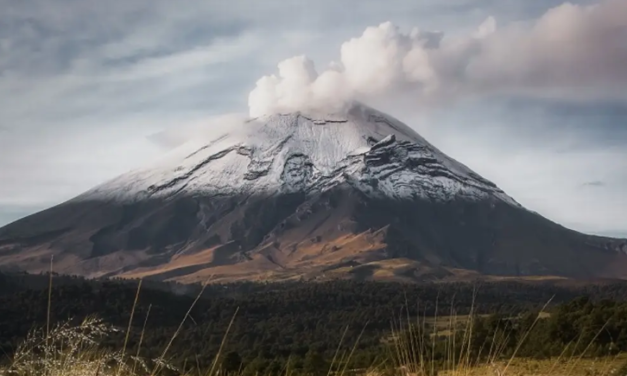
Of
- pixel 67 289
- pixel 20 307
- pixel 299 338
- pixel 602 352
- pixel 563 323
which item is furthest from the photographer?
pixel 67 289

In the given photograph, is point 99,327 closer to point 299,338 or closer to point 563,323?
point 563,323

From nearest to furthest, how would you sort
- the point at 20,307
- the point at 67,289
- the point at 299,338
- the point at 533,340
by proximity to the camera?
the point at 533,340 < the point at 299,338 < the point at 20,307 < the point at 67,289

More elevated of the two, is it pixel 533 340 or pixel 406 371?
pixel 406 371

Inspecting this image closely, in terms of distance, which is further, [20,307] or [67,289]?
[67,289]

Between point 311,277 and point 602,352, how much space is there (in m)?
176

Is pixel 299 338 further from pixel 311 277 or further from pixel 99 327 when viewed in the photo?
pixel 311 277

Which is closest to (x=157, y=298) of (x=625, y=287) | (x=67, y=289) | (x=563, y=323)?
(x=67, y=289)

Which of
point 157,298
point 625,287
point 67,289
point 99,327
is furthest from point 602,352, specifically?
point 625,287

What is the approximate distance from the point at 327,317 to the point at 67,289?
34.3 metres

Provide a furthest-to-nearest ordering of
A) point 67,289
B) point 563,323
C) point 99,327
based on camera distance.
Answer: point 67,289 → point 563,323 → point 99,327

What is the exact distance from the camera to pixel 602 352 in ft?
58.2

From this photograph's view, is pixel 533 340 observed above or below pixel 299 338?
above

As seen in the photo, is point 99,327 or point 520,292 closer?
point 99,327

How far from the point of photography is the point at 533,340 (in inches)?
919
